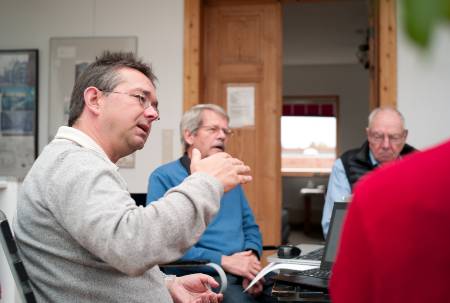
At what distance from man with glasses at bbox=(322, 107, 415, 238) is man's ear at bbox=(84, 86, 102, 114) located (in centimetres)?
157

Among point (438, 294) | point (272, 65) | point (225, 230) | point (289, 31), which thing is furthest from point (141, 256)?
point (289, 31)

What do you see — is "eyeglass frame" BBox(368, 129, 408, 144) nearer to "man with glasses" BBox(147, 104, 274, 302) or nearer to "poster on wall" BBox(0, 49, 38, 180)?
"man with glasses" BBox(147, 104, 274, 302)

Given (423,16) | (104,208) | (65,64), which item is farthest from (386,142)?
(65,64)

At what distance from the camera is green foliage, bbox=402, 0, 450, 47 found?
0.20m

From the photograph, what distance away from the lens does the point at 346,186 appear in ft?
8.66

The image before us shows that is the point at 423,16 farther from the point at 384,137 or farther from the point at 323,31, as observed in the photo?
the point at 323,31

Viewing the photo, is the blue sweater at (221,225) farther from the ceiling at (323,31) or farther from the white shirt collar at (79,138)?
the ceiling at (323,31)

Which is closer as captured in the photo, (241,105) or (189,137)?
(189,137)

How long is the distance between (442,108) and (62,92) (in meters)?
2.98

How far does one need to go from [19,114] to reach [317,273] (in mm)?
3438

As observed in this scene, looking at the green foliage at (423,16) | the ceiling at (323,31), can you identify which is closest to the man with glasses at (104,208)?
the green foliage at (423,16)

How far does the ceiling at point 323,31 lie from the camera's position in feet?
21.6

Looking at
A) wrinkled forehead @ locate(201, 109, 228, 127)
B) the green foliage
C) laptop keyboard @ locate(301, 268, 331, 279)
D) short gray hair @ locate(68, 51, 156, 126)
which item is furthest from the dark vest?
the green foliage

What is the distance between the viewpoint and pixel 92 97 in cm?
136
